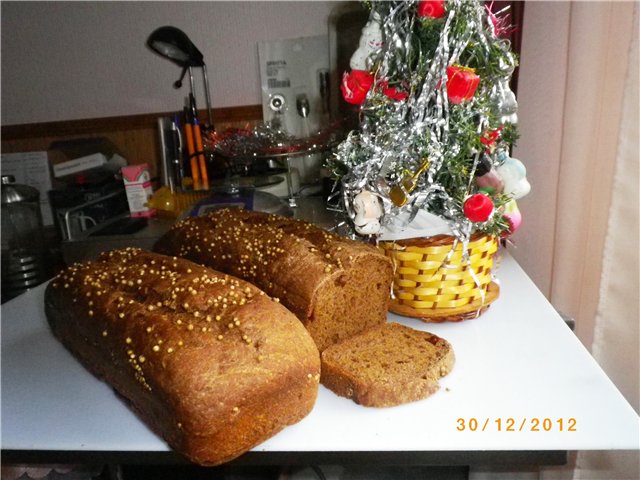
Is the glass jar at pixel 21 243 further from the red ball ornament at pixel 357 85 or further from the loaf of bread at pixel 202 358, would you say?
the red ball ornament at pixel 357 85

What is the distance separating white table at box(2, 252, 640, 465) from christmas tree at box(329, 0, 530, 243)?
8.8 inches

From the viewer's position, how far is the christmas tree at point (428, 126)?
2.76 feet

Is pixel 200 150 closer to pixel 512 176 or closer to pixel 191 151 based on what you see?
pixel 191 151

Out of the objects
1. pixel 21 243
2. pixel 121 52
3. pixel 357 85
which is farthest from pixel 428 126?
pixel 21 243

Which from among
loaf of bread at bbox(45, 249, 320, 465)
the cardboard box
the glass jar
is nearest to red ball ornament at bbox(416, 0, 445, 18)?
loaf of bread at bbox(45, 249, 320, 465)

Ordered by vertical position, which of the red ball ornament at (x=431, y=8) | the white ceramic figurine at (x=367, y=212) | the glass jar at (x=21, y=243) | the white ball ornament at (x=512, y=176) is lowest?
the glass jar at (x=21, y=243)

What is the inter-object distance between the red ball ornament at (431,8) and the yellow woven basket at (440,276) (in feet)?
1.22

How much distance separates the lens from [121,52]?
199 cm

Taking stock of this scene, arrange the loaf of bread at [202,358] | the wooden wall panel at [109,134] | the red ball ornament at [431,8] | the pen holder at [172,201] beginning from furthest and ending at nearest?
1. the wooden wall panel at [109,134]
2. the pen holder at [172,201]
3. the red ball ornament at [431,8]
4. the loaf of bread at [202,358]

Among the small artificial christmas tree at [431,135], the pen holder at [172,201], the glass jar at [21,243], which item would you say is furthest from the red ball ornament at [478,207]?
the glass jar at [21,243]

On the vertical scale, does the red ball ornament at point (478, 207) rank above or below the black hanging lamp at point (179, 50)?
below

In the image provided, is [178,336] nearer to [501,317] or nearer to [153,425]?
[153,425]

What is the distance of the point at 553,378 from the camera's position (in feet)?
2.51

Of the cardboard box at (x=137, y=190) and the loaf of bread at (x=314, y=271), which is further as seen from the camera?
the cardboard box at (x=137, y=190)
